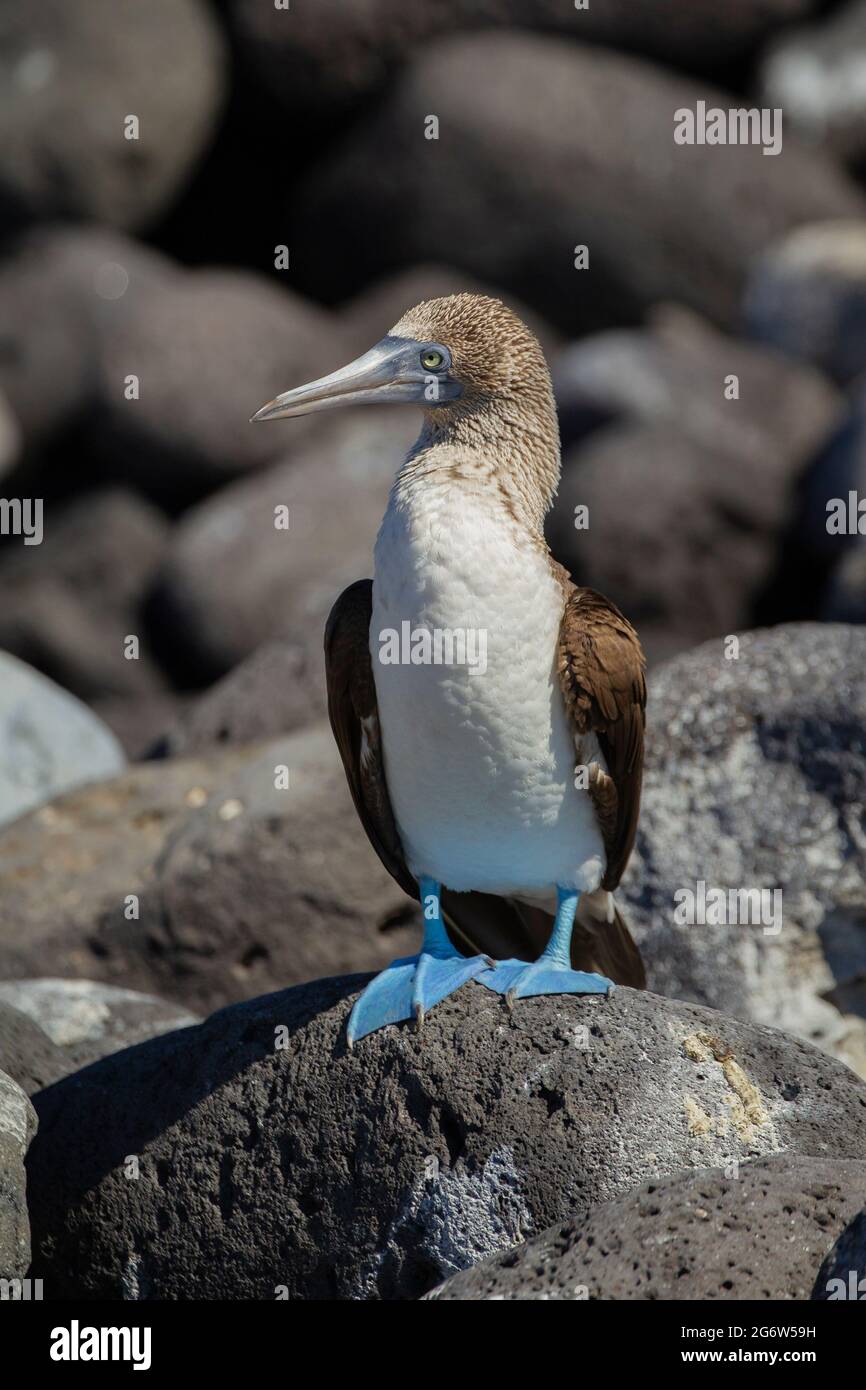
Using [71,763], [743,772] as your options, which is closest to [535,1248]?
[743,772]

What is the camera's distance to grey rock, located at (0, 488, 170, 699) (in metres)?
14.1

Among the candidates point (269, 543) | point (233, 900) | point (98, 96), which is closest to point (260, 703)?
point (233, 900)

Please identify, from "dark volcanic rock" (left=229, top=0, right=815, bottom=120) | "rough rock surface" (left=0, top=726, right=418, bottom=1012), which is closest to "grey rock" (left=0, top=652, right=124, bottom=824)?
"rough rock surface" (left=0, top=726, right=418, bottom=1012)

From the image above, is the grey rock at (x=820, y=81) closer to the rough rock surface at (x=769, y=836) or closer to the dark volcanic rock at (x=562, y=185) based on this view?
the dark volcanic rock at (x=562, y=185)

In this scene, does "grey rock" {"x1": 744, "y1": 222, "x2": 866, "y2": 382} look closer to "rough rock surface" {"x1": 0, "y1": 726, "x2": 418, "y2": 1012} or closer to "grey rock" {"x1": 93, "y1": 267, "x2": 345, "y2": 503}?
"grey rock" {"x1": 93, "y1": 267, "x2": 345, "y2": 503}

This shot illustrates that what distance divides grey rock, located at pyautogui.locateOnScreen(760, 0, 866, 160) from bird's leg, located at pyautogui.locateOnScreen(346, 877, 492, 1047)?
1229 cm

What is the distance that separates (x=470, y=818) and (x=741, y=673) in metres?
2.05

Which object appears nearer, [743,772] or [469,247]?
[743,772]

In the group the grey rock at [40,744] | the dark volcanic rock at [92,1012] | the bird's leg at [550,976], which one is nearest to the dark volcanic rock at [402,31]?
the grey rock at [40,744]

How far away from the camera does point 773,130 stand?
15477 millimetres

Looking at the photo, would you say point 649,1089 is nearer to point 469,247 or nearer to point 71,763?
point 71,763

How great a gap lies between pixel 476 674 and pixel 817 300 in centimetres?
1049

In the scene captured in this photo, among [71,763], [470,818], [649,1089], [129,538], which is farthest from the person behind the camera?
[129,538]

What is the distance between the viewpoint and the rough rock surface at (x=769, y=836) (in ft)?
22.0
